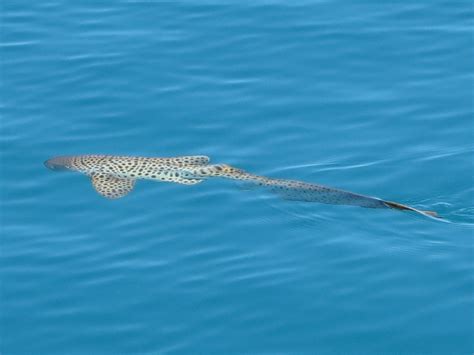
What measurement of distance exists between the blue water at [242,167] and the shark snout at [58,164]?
0.75 ft

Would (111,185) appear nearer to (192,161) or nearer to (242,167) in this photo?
(192,161)

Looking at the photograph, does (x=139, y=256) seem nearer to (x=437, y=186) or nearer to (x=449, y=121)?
(x=437, y=186)

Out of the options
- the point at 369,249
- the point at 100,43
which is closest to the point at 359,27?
the point at 100,43

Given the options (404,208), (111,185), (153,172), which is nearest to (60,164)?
(111,185)

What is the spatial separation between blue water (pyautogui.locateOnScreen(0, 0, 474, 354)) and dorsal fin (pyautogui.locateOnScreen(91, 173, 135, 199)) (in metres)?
0.10

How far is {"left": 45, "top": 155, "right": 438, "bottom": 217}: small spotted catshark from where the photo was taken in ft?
42.0

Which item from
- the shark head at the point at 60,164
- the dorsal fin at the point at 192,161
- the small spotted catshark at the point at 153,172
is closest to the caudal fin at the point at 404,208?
the small spotted catshark at the point at 153,172

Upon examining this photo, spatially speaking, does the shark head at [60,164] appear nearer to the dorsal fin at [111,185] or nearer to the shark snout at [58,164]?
the shark snout at [58,164]

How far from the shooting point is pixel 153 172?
13602mm

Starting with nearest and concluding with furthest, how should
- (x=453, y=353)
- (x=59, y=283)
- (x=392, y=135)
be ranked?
Answer: (x=453, y=353) < (x=59, y=283) < (x=392, y=135)

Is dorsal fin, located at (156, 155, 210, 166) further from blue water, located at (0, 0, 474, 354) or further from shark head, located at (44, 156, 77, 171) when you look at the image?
shark head, located at (44, 156, 77, 171)

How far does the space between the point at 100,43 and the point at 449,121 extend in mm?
5705

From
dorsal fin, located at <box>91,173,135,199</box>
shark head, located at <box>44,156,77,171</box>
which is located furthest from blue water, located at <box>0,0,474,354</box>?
shark head, located at <box>44,156,77,171</box>

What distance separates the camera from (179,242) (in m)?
12.0
